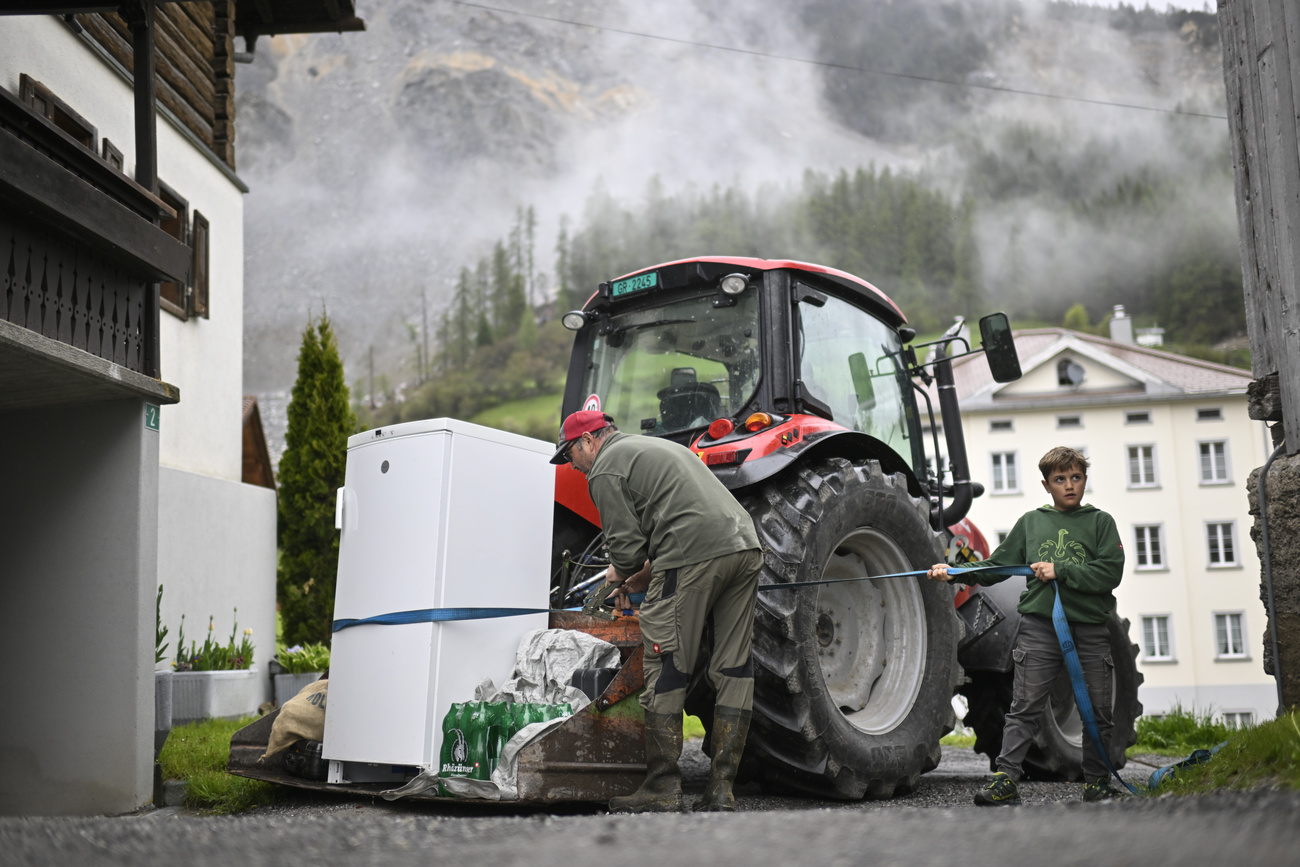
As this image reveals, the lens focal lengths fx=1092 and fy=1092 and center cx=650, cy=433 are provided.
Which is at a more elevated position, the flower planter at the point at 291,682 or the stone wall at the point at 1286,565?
the stone wall at the point at 1286,565

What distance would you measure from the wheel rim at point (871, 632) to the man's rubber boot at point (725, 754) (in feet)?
2.97

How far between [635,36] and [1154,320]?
52.7 m

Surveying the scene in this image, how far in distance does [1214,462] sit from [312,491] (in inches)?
1449

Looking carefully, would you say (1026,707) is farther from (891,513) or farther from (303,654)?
(303,654)

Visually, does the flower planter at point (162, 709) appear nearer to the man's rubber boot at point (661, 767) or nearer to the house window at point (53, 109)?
the man's rubber boot at point (661, 767)

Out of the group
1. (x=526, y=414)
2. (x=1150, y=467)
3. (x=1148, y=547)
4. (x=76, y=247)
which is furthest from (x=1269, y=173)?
(x=526, y=414)

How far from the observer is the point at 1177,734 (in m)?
8.72

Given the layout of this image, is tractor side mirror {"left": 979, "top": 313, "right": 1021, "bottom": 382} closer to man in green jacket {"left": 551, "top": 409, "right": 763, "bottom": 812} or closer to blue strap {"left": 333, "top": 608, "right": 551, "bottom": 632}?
man in green jacket {"left": 551, "top": 409, "right": 763, "bottom": 812}

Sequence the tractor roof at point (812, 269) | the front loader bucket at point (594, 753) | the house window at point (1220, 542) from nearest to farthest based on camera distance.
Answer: the front loader bucket at point (594, 753) < the tractor roof at point (812, 269) < the house window at point (1220, 542)

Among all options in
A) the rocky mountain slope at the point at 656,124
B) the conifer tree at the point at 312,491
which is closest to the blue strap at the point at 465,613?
the conifer tree at the point at 312,491

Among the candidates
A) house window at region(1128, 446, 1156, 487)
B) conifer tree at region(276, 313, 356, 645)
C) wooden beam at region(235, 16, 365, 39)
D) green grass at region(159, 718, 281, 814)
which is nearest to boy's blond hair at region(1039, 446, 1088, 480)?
green grass at region(159, 718, 281, 814)

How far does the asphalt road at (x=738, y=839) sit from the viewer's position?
2.34 metres

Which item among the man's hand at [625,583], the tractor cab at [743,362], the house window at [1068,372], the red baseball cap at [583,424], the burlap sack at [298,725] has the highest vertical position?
the house window at [1068,372]

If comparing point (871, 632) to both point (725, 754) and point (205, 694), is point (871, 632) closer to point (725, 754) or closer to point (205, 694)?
point (725, 754)
